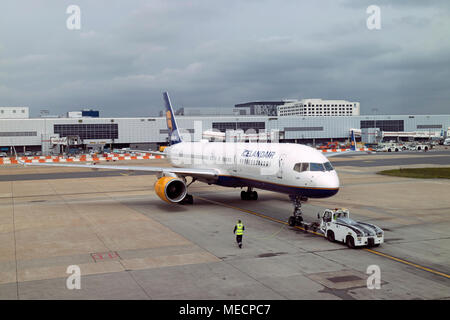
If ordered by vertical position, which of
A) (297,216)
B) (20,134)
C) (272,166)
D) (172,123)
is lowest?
(297,216)

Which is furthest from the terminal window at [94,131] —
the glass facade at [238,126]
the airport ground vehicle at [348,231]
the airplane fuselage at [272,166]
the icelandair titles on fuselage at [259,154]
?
the airport ground vehicle at [348,231]

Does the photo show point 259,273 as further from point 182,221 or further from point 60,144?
point 60,144

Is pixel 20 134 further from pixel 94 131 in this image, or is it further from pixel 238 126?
pixel 238 126

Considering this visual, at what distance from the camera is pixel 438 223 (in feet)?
77.7

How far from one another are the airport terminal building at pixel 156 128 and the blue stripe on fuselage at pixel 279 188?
303 ft

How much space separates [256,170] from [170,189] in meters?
6.55

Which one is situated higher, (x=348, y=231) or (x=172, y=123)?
(x=172, y=123)

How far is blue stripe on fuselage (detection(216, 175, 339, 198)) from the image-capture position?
852 inches

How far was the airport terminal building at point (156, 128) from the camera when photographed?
125m

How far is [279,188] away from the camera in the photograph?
24.5 meters

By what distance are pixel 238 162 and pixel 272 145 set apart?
10.3 feet

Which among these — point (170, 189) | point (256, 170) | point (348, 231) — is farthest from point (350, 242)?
point (170, 189)

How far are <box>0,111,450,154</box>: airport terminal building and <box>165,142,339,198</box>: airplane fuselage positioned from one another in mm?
89771

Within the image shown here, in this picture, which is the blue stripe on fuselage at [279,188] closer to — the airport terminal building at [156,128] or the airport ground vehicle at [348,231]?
the airport ground vehicle at [348,231]
